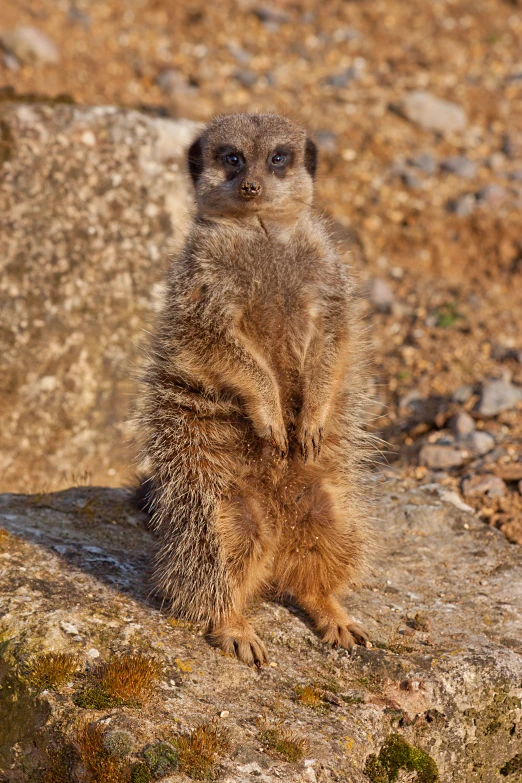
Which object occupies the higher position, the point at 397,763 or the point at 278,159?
the point at 278,159

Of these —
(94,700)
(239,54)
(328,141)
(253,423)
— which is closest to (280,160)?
(253,423)

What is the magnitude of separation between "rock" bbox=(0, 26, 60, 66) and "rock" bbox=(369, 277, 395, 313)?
445 centimetres

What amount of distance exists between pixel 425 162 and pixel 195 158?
208 inches

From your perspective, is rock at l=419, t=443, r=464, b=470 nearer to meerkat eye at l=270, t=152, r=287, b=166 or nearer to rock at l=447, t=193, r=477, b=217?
meerkat eye at l=270, t=152, r=287, b=166

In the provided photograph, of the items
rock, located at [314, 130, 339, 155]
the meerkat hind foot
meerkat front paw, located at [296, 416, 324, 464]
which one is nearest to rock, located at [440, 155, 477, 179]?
rock, located at [314, 130, 339, 155]

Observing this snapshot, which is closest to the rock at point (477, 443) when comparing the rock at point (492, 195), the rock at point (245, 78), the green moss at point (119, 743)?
the green moss at point (119, 743)

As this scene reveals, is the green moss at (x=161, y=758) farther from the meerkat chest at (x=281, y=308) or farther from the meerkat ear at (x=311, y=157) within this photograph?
the meerkat ear at (x=311, y=157)

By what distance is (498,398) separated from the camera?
673 cm

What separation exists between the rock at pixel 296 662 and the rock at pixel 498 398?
5.80ft

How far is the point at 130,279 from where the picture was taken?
7.21 meters

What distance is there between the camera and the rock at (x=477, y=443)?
6168 millimetres

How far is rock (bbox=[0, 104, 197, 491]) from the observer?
270 inches

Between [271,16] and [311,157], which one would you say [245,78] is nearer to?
[271,16]

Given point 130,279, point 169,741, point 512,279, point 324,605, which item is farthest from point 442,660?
point 512,279
